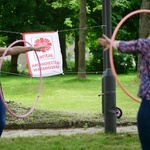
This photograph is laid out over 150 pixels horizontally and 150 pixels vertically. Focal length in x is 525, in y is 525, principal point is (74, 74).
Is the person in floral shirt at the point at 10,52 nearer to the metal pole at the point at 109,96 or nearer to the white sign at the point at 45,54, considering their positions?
the metal pole at the point at 109,96

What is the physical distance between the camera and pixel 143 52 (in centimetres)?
506

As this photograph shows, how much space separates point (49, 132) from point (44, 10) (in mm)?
27875

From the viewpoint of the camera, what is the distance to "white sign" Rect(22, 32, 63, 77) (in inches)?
539

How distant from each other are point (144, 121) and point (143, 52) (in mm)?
686

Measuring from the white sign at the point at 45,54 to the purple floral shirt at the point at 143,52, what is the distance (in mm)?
8473

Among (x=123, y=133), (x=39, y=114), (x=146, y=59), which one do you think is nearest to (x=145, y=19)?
(x=39, y=114)

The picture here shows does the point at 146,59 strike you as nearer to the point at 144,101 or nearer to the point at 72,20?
the point at 144,101

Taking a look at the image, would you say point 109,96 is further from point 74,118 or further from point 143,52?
point 143,52

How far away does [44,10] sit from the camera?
122ft

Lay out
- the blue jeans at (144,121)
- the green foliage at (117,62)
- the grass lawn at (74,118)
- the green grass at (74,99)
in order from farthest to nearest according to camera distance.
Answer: the green foliage at (117,62) → the green grass at (74,99) → the grass lawn at (74,118) → the blue jeans at (144,121)

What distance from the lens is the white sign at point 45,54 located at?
1370 centimetres

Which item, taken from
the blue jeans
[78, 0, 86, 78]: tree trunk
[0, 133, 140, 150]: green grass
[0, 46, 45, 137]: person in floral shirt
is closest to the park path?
[0, 133, 140, 150]: green grass

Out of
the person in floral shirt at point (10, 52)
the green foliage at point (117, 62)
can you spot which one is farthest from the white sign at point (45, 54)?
the green foliage at point (117, 62)

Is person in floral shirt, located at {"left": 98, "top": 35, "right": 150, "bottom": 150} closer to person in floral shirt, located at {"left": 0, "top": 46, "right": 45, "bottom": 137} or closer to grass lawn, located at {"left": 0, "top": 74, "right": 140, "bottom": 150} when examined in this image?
person in floral shirt, located at {"left": 0, "top": 46, "right": 45, "bottom": 137}
